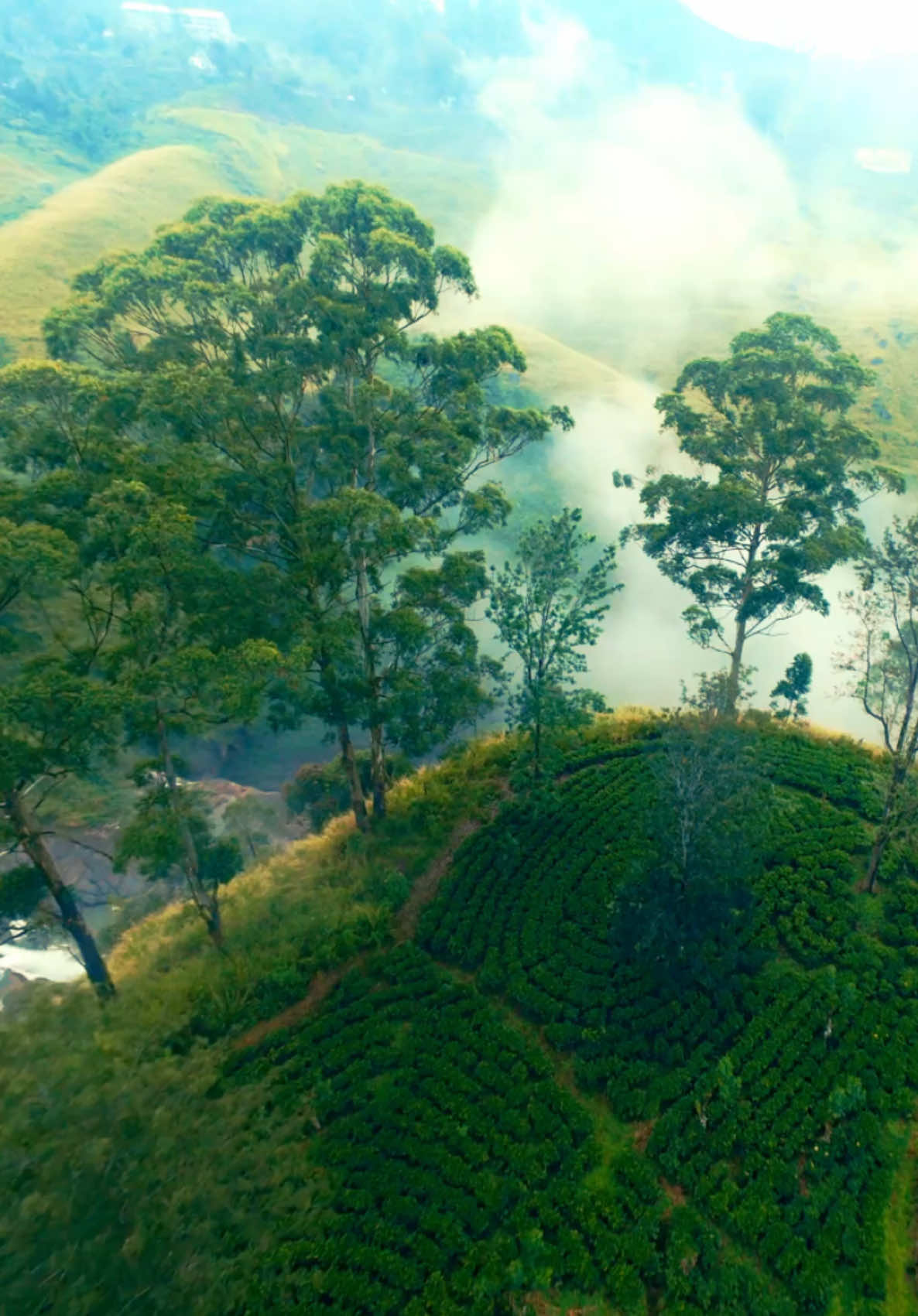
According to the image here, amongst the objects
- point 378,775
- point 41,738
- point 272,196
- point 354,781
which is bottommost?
point 354,781

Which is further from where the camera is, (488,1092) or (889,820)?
(889,820)

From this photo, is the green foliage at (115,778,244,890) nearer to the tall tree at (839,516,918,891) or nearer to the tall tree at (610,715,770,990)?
the tall tree at (610,715,770,990)

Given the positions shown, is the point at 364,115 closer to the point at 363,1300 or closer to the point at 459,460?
the point at 459,460

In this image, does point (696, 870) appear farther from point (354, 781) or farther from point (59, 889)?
point (59, 889)

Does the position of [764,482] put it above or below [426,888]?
above

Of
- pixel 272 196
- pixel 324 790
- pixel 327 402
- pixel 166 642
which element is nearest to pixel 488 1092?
pixel 166 642

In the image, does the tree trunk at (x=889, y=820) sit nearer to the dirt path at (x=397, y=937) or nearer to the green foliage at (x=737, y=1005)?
the green foliage at (x=737, y=1005)

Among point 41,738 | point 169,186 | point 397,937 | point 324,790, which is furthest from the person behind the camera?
point 169,186

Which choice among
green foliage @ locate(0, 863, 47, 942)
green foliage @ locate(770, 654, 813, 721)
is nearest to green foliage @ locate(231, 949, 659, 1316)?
green foliage @ locate(0, 863, 47, 942)

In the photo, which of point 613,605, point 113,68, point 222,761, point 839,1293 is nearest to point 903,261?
point 613,605
